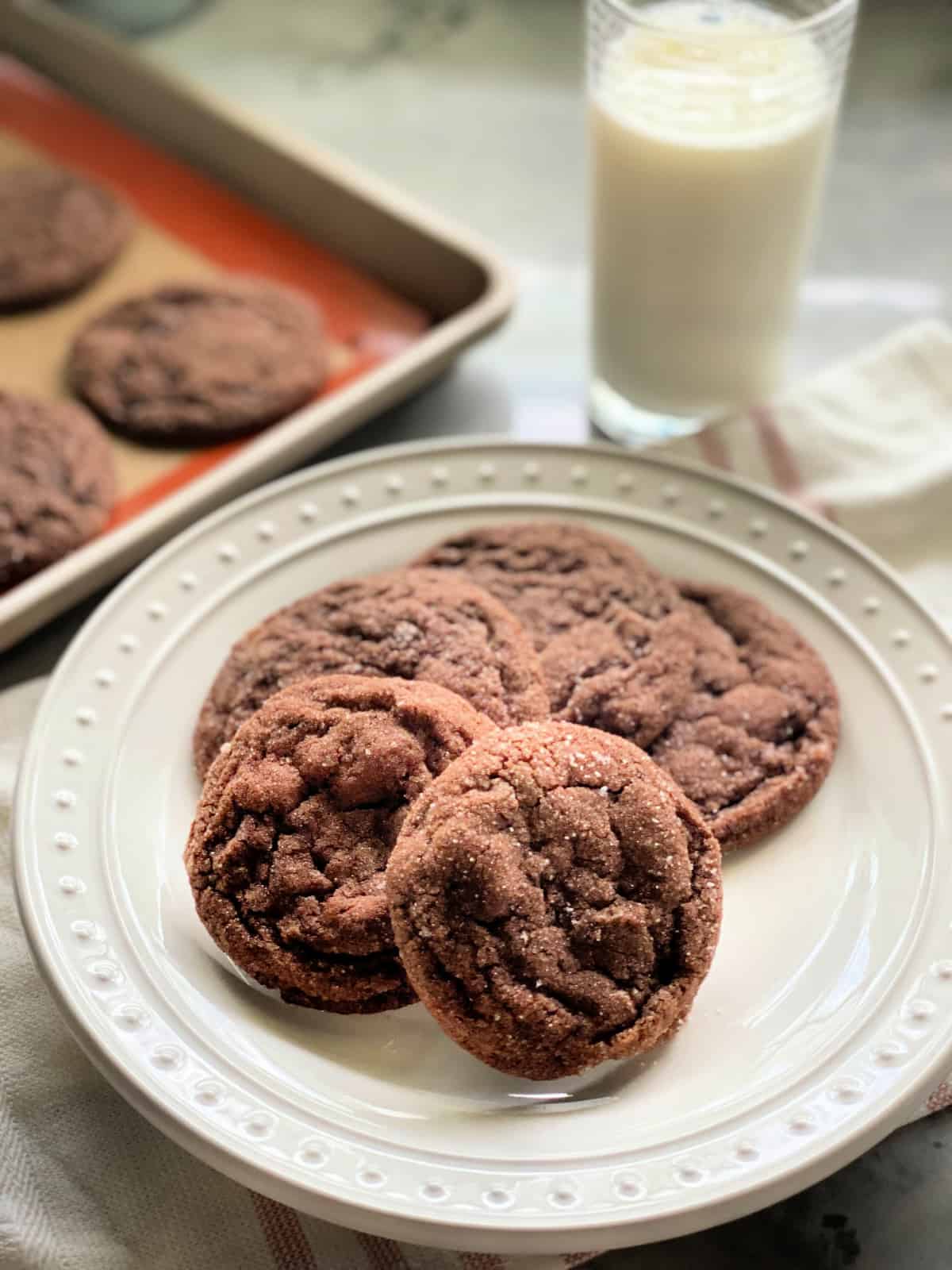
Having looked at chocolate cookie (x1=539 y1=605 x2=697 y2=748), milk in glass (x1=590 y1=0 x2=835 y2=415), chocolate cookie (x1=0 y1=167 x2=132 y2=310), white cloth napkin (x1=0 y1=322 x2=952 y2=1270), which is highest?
milk in glass (x1=590 y1=0 x2=835 y2=415)

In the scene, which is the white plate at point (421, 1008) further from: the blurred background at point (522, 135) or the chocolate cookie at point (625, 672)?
the blurred background at point (522, 135)

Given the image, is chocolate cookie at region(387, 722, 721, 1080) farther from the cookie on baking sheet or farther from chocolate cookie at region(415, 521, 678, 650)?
chocolate cookie at region(415, 521, 678, 650)

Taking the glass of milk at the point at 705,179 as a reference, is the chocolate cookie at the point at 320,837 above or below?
below

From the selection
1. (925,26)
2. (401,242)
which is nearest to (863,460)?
(401,242)

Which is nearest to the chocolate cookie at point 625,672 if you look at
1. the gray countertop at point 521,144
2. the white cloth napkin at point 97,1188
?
the white cloth napkin at point 97,1188

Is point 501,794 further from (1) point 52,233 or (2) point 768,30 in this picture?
(1) point 52,233

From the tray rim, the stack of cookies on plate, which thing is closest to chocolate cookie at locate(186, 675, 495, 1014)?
the stack of cookies on plate
